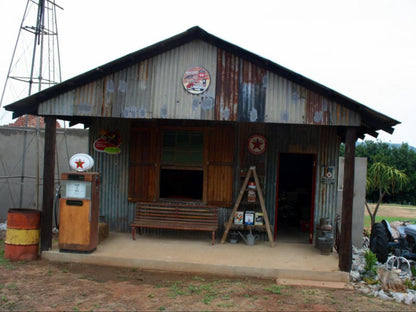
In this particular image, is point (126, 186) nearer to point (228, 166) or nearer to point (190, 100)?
point (228, 166)

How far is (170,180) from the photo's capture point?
14.3m

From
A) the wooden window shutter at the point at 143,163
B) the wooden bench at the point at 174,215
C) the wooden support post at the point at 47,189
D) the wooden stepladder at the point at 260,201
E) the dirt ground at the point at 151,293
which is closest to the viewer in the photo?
the dirt ground at the point at 151,293

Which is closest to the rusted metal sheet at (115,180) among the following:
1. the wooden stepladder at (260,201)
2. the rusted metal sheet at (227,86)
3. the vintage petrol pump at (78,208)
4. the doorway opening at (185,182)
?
the vintage petrol pump at (78,208)

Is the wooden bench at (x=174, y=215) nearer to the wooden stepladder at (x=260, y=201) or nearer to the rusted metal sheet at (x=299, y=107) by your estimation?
the wooden stepladder at (x=260, y=201)

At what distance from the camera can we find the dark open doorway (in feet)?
36.6

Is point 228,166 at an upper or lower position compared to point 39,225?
upper

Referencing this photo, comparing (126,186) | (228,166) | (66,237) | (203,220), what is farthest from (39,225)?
(228,166)

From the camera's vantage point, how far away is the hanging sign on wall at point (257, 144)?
974cm

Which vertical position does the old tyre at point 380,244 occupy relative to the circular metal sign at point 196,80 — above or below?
below

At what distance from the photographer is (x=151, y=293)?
6.60m

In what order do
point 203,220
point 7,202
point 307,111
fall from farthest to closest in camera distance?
point 7,202
point 203,220
point 307,111

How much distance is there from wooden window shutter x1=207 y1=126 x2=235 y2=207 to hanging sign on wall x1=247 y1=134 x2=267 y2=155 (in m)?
0.42

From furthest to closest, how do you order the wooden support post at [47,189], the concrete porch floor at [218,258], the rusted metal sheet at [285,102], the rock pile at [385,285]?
the wooden support post at [47,189], the rusted metal sheet at [285,102], the concrete porch floor at [218,258], the rock pile at [385,285]

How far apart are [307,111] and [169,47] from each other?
2950 mm
